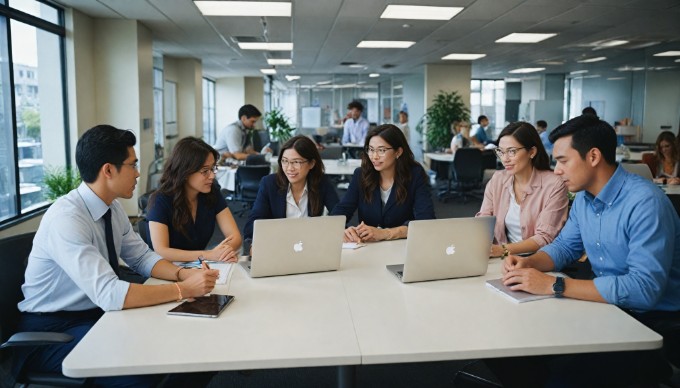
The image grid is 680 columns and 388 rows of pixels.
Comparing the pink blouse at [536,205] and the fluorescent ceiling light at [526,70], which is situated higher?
the fluorescent ceiling light at [526,70]

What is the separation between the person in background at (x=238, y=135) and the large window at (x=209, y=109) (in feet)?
29.2

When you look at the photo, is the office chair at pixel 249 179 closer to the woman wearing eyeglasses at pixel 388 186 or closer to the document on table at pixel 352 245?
the woman wearing eyeglasses at pixel 388 186

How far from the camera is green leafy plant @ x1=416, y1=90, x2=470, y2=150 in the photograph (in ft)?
43.8

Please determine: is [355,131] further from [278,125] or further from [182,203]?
[182,203]

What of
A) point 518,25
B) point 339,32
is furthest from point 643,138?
point 339,32

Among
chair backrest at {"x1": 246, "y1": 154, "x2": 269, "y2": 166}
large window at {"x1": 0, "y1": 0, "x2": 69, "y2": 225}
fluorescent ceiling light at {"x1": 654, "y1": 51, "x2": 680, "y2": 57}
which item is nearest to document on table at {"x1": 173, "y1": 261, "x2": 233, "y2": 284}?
large window at {"x1": 0, "y1": 0, "x2": 69, "y2": 225}

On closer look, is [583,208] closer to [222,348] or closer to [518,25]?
[222,348]

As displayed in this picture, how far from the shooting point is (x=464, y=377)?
2613 millimetres

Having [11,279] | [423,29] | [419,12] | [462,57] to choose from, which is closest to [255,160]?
[419,12]

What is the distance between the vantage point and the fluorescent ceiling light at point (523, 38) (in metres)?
8.92

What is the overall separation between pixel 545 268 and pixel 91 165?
1.95 m

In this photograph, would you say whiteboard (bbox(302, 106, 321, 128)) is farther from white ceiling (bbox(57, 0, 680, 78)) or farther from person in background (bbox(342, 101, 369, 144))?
person in background (bbox(342, 101, 369, 144))

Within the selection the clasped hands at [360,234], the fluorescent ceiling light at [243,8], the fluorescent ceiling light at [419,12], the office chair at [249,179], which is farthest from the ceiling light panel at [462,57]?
the clasped hands at [360,234]

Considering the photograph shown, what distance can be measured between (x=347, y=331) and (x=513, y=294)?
72cm
